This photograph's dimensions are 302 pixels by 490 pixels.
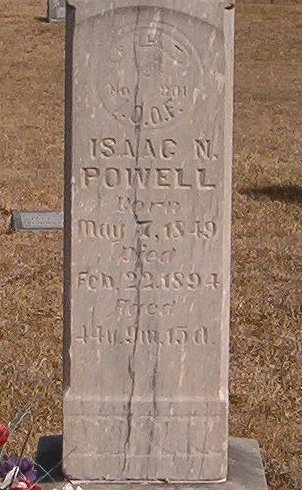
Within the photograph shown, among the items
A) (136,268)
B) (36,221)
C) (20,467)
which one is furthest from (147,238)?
(36,221)

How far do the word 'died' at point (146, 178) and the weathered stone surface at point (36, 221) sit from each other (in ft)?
15.6

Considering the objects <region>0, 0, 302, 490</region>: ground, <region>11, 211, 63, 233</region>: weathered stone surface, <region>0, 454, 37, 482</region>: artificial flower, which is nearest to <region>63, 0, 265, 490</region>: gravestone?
<region>0, 454, 37, 482</region>: artificial flower

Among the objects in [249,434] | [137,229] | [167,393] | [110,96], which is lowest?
[249,434]

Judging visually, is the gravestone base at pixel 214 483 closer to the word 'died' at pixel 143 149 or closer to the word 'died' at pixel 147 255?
the word 'died' at pixel 147 255

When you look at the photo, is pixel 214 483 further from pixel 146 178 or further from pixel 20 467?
pixel 146 178

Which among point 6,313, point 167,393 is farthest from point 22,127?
point 167,393

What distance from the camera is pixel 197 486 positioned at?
4602 mm

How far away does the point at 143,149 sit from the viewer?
435cm

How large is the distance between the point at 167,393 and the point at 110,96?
3.53 ft

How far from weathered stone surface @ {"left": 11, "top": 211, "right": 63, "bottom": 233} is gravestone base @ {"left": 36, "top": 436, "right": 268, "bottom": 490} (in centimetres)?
418

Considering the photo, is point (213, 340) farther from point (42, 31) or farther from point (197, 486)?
point (42, 31)

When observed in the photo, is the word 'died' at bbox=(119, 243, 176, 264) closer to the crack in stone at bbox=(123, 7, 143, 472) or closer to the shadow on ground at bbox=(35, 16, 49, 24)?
the crack in stone at bbox=(123, 7, 143, 472)

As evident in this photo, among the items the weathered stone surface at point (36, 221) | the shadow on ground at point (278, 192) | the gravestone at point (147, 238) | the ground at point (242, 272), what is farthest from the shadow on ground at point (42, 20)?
the gravestone at point (147, 238)

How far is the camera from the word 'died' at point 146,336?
4.48 meters
